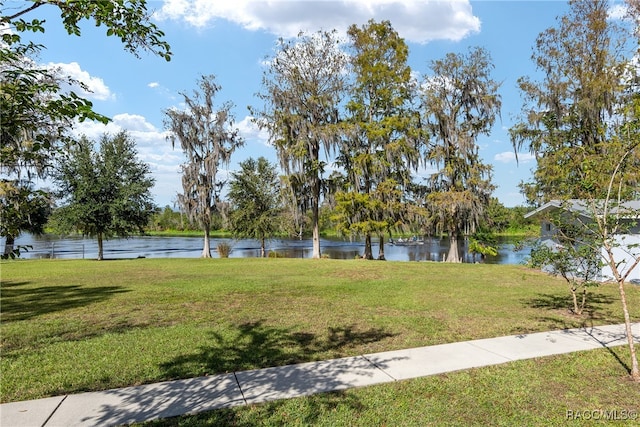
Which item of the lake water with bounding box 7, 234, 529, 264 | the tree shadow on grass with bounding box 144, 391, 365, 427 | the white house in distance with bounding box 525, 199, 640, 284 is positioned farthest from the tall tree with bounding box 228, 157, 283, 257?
the tree shadow on grass with bounding box 144, 391, 365, 427

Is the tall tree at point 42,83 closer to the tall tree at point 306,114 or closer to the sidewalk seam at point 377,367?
the sidewalk seam at point 377,367

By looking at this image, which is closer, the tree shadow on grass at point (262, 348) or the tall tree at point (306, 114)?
the tree shadow on grass at point (262, 348)

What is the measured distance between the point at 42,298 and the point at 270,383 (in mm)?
8073

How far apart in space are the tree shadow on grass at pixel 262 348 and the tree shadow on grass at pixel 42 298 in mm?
4423

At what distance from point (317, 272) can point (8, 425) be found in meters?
11.9

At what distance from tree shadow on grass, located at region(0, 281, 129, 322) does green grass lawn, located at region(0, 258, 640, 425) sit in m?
0.05

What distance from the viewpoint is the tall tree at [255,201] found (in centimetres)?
2777

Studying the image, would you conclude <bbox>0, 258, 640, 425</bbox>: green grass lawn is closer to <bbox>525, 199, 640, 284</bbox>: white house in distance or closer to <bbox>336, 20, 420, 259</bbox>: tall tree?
<bbox>525, 199, 640, 284</bbox>: white house in distance

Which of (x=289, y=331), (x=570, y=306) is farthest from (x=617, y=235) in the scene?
(x=289, y=331)

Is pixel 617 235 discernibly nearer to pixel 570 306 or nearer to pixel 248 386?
pixel 570 306

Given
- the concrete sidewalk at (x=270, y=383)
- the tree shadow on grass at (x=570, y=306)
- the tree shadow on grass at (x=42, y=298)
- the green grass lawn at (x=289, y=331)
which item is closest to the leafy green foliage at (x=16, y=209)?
the concrete sidewalk at (x=270, y=383)

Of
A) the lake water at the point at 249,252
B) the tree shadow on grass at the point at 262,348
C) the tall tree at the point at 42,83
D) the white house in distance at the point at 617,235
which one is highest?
the tall tree at the point at 42,83

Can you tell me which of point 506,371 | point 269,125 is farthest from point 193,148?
point 506,371

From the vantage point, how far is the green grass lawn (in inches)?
154
